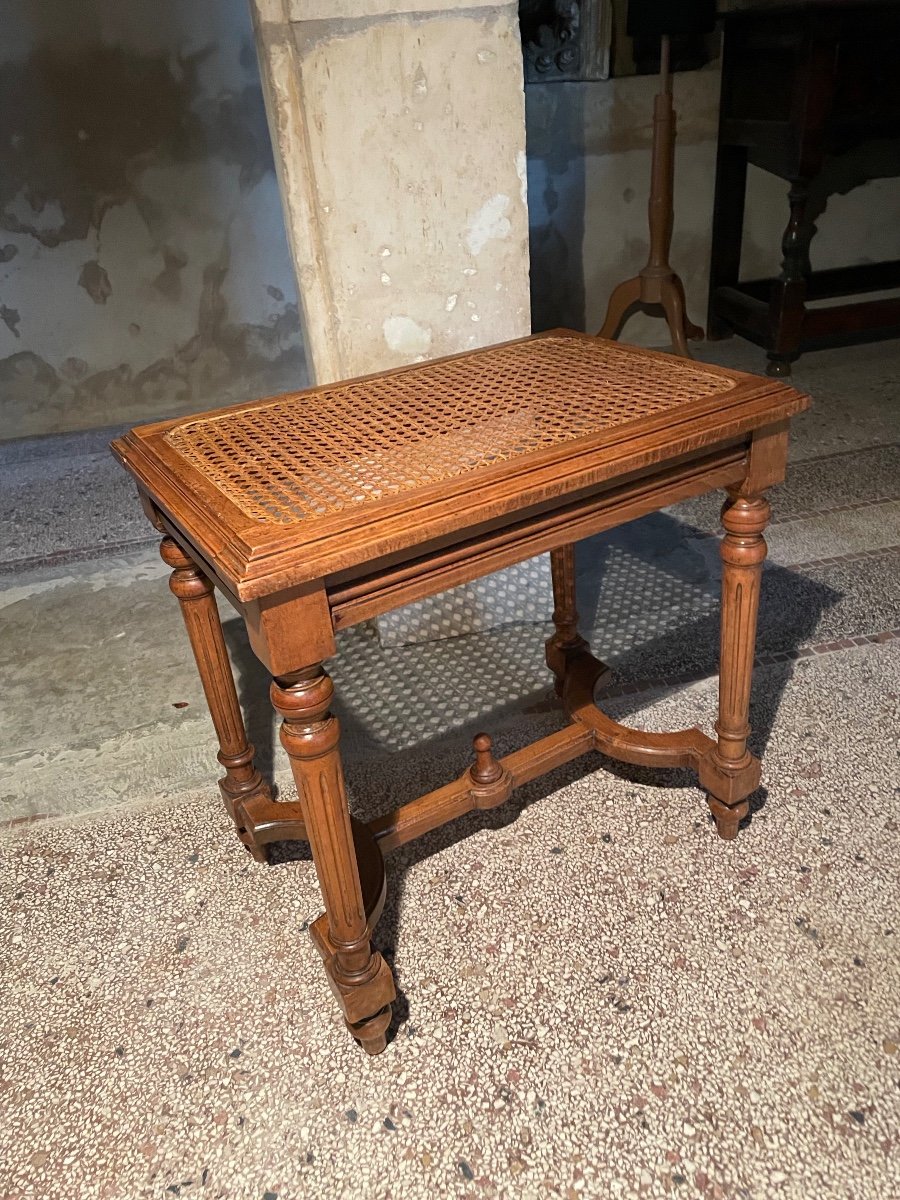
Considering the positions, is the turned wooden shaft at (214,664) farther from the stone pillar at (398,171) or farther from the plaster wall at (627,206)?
the plaster wall at (627,206)

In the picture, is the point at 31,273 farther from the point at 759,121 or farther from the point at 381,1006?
the point at 381,1006

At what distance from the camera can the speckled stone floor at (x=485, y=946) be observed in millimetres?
1162

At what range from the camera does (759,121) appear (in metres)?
3.57

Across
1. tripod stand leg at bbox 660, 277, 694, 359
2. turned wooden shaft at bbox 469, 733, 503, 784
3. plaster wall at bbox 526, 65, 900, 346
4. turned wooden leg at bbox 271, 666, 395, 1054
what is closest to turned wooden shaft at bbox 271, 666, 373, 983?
turned wooden leg at bbox 271, 666, 395, 1054

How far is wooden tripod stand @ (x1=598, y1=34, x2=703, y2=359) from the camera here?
11.1 ft

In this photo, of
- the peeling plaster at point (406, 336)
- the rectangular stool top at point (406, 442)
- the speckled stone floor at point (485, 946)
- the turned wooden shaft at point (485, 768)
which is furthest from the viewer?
the peeling plaster at point (406, 336)

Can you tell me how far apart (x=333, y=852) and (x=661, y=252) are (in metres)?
3.12

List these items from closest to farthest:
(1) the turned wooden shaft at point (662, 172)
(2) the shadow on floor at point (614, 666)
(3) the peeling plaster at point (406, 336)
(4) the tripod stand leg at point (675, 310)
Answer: (2) the shadow on floor at point (614, 666), (3) the peeling plaster at point (406, 336), (1) the turned wooden shaft at point (662, 172), (4) the tripod stand leg at point (675, 310)

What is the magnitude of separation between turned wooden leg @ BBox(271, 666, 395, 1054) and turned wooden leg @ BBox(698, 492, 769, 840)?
641 millimetres

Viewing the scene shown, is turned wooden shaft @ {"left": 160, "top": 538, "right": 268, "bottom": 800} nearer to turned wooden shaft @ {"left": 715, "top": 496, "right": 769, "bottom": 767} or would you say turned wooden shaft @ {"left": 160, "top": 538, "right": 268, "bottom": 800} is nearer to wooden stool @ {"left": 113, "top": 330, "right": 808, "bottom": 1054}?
wooden stool @ {"left": 113, "top": 330, "right": 808, "bottom": 1054}

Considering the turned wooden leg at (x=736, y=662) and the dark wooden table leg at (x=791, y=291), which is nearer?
the turned wooden leg at (x=736, y=662)

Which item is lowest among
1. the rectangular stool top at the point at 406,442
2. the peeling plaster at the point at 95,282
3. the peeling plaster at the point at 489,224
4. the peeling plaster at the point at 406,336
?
the peeling plaster at the point at 95,282

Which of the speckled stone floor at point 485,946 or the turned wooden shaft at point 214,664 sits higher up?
the turned wooden shaft at point 214,664

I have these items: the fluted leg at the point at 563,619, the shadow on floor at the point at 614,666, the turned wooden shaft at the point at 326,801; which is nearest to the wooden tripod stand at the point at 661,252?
the shadow on floor at the point at 614,666
